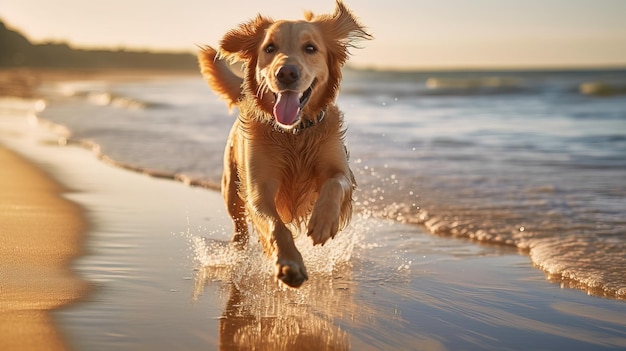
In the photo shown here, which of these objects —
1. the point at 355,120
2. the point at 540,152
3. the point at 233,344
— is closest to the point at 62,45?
the point at 355,120

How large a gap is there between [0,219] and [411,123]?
1083 centimetres

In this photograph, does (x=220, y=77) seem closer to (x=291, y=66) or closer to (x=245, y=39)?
(x=245, y=39)

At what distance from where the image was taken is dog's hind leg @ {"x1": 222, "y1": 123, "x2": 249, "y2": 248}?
212 inches

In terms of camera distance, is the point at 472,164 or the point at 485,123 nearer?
the point at 472,164

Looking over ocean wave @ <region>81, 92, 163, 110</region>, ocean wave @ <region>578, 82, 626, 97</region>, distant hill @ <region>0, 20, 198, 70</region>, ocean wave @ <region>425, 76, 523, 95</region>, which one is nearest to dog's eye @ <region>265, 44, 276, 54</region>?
ocean wave @ <region>81, 92, 163, 110</region>

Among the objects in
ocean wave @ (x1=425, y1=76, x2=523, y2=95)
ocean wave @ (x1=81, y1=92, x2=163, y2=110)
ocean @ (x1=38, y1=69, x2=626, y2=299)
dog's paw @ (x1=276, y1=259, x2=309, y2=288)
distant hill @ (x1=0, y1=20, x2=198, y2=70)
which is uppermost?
distant hill @ (x1=0, y1=20, x2=198, y2=70)

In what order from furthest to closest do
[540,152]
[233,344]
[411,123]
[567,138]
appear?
1. [411,123]
2. [567,138]
3. [540,152]
4. [233,344]

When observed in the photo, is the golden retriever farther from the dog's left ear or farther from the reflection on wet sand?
the reflection on wet sand

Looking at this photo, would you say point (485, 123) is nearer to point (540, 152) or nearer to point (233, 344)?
point (540, 152)

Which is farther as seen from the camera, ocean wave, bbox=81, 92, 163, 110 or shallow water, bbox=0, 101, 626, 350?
ocean wave, bbox=81, 92, 163, 110

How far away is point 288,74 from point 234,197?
1.52m

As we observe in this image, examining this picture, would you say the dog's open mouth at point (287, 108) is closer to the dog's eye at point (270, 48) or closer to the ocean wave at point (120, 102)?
the dog's eye at point (270, 48)

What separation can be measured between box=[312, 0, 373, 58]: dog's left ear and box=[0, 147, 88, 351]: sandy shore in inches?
79.4

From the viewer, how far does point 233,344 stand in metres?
3.39
